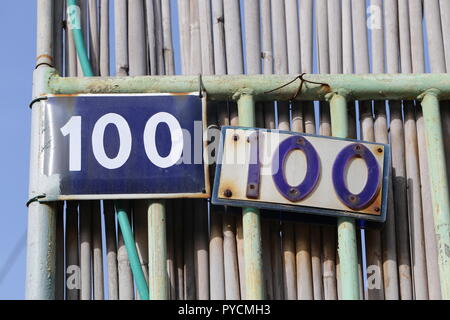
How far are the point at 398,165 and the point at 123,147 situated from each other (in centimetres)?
188

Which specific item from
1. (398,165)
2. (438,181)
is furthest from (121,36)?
(438,181)

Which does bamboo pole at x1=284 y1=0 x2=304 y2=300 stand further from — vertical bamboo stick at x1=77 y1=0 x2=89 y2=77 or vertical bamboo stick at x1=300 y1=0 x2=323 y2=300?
vertical bamboo stick at x1=77 y1=0 x2=89 y2=77

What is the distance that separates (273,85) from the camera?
923cm

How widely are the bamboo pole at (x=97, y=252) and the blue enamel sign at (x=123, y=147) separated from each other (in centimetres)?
22

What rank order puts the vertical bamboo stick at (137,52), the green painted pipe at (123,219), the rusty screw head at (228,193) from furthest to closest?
the vertical bamboo stick at (137,52) → the rusty screw head at (228,193) → the green painted pipe at (123,219)

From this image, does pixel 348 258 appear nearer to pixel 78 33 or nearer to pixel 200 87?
pixel 200 87

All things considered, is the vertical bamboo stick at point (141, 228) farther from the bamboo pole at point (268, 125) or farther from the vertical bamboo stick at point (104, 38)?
the vertical bamboo stick at point (104, 38)

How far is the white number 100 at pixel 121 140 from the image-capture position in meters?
8.95

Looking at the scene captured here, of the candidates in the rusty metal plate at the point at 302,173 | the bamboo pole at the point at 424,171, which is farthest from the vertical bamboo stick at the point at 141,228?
the bamboo pole at the point at 424,171

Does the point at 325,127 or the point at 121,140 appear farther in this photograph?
the point at 325,127

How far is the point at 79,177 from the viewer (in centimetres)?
891

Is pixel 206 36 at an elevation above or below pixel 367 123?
above

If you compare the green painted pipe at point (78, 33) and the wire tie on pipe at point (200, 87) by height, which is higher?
the green painted pipe at point (78, 33)
